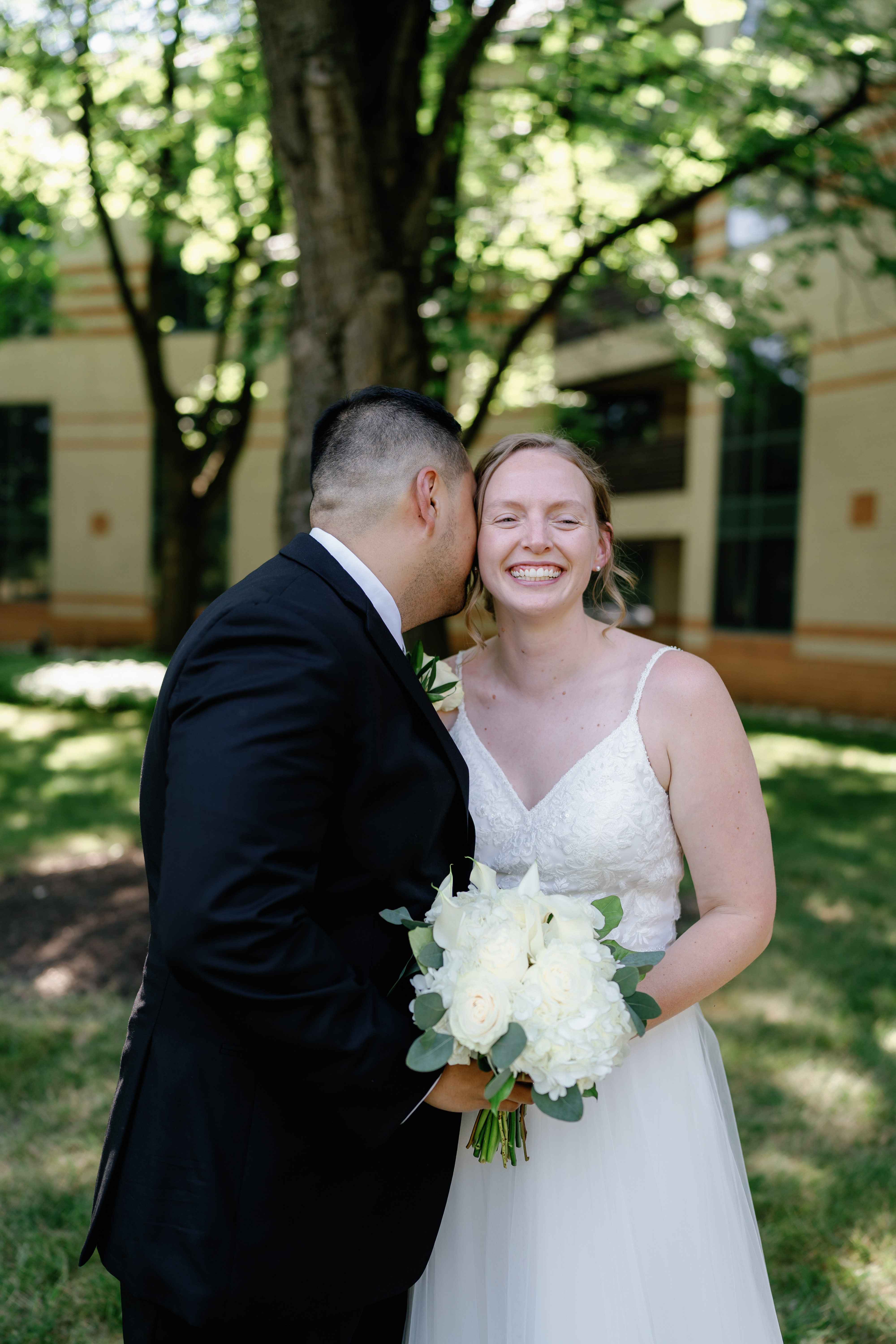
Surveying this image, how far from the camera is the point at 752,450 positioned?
17.9m

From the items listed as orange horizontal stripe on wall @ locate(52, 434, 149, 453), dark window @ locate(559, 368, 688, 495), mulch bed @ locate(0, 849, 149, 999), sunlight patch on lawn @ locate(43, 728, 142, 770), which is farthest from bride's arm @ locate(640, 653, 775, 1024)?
orange horizontal stripe on wall @ locate(52, 434, 149, 453)

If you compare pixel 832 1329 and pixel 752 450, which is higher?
pixel 752 450

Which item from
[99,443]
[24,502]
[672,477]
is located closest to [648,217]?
[672,477]

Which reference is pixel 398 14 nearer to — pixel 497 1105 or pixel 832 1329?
pixel 497 1105

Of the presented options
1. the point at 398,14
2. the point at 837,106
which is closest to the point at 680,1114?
the point at 398,14

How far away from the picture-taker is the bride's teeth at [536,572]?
7.92ft

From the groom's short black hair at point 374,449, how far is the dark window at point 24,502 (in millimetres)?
23819

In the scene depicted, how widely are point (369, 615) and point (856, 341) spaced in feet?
52.3

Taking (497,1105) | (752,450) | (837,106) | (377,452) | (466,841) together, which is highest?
(837,106)

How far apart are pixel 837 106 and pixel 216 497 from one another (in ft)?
31.2

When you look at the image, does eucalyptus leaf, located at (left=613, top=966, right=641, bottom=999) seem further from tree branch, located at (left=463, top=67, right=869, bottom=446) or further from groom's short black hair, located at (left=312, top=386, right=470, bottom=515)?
tree branch, located at (left=463, top=67, right=869, bottom=446)

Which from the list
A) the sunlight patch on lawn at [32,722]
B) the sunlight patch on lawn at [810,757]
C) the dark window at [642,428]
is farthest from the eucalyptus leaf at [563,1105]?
the dark window at [642,428]

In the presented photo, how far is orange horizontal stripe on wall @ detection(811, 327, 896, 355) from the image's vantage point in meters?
15.0

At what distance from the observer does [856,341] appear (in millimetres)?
15570
